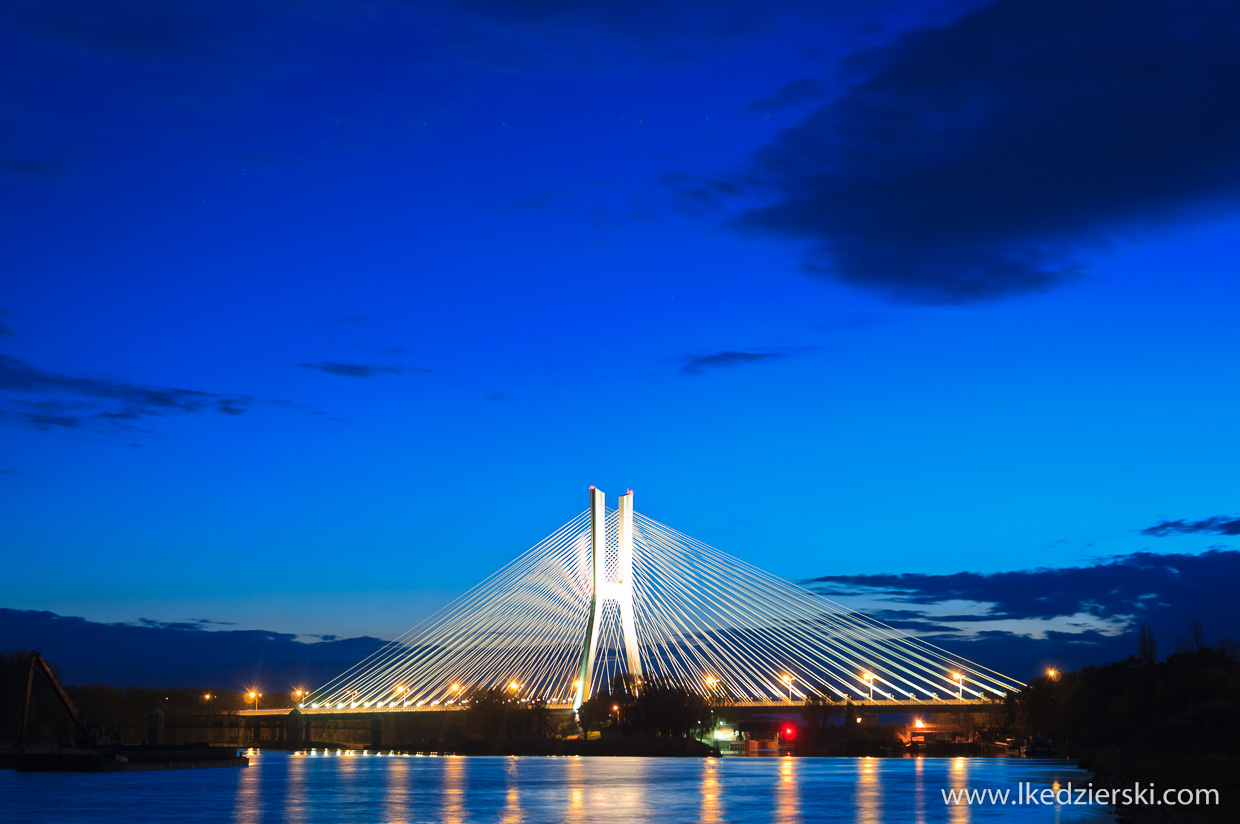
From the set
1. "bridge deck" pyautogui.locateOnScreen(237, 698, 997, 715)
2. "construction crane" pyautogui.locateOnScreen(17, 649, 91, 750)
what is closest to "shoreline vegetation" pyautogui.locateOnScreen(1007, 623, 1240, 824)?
"bridge deck" pyautogui.locateOnScreen(237, 698, 997, 715)

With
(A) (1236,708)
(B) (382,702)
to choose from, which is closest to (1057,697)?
(A) (1236,708)

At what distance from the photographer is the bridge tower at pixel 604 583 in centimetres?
7550

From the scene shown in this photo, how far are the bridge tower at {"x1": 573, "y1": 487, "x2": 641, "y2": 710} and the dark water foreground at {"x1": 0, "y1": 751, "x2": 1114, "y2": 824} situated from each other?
6773 millimetres

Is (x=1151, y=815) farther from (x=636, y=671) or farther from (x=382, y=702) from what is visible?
(x=382, y=702)

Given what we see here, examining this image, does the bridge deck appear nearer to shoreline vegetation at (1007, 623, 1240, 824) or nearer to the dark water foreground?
shoreline vegetation at (1007, 623, 1240, 824)

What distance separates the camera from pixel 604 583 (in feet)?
257

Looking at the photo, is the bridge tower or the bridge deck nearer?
the bridge tower

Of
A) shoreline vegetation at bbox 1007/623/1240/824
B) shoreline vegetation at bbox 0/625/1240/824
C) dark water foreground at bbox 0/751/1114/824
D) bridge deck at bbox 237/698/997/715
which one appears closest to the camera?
dark water foreground at bbox 0/751/1114/824

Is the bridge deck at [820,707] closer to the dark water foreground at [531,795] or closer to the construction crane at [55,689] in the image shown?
the dark water foreground at [531,795]

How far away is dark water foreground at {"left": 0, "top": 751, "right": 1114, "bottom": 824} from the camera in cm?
3750

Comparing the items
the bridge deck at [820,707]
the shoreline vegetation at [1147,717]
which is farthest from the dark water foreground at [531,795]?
the bridge deck at [820,707]

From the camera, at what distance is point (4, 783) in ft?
183

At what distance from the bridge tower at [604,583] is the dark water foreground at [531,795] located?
677 cm

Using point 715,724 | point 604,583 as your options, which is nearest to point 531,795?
point 604,583
